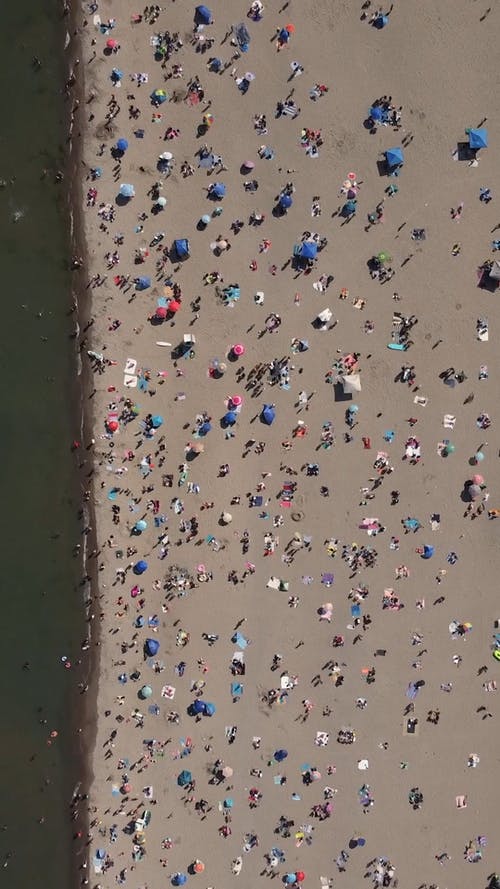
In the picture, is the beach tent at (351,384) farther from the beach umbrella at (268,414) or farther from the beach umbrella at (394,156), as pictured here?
the beach umbrella at (394,156)

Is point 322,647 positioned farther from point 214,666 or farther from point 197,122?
point 197,122

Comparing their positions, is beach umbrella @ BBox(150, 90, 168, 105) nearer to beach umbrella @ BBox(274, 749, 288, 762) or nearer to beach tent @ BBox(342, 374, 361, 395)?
beach tent @ BBox(342, 374, 361, 395)

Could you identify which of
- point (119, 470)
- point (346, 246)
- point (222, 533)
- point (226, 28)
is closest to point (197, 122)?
point (226, 28)

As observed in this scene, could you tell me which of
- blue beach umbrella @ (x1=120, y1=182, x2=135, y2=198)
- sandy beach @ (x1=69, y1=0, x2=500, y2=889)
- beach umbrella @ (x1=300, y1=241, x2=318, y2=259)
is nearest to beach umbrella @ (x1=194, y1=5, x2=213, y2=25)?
sandy beach @ (x1=69, y1=0, x2=500, y2=889)

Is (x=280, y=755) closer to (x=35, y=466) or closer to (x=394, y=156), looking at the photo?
(x=35, y=466)

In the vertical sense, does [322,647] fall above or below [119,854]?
above

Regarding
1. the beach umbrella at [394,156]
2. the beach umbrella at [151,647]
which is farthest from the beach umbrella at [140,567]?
the beach umbrella at [394,156]
